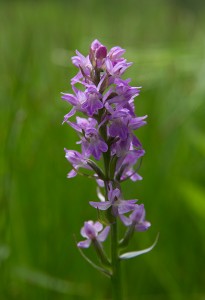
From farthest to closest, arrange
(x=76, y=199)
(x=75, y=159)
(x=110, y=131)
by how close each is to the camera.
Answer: (x=76, y=199) → (x=75, y=159) → (x=110, y=131)

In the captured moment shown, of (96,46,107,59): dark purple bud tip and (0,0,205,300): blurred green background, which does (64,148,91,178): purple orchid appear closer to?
(96,46,107,59): dark purple bud tip

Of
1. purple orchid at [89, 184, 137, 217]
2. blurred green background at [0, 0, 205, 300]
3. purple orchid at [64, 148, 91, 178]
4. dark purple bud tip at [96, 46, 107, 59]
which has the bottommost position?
blurred green background at [0, 0, 205, 300]

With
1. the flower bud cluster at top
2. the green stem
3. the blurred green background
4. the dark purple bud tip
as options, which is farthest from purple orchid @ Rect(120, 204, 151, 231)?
the blurred green background

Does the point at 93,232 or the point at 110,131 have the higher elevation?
the point at 110,131

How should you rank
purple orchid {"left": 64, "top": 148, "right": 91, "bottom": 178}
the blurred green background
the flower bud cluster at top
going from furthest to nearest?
1. the blurred green background
2. purple orchid {"left": 64, "top": 148, "right": 91, "bottom": 178}
3. the flower bud cluster at top

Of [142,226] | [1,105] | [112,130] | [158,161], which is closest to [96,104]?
[112,130]

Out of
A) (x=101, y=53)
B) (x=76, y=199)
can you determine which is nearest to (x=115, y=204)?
(x=101, y=53)

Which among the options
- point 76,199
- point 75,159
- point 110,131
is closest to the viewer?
point 110,131

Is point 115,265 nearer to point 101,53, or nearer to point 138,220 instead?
point 138,220
